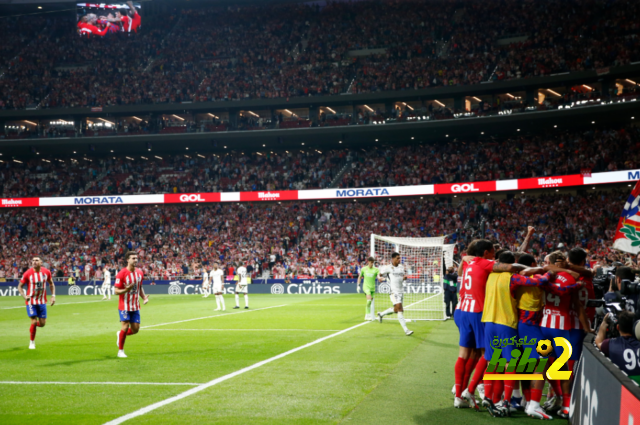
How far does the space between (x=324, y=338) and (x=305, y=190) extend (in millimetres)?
34162

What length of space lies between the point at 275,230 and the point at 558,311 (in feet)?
140

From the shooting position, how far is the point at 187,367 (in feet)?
36.6

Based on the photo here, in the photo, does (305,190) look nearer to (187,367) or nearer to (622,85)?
(622,85)

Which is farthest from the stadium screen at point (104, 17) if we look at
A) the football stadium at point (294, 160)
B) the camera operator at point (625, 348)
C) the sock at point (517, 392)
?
the camera operator at point (625, 348)

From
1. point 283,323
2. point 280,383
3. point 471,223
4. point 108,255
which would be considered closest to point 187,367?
point 280,383

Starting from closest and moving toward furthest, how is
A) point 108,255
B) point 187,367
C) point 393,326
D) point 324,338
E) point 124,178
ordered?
point 187,367 < point 324,338 < point 393,326 < point 108,255 < point 124,178

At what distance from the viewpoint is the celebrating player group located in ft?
22.8

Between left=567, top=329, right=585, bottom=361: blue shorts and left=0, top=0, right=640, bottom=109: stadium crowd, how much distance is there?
42.1 m

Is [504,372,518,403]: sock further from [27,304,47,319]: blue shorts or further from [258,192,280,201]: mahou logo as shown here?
[258,192,280,201]: mahou logo

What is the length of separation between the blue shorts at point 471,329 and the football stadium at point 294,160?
17.2 ft

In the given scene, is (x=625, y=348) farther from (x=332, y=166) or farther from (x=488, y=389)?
(x=332, y=166)

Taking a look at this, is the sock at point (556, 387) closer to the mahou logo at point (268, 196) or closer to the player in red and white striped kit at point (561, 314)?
the player in red and white striped kit at point (561, 314)

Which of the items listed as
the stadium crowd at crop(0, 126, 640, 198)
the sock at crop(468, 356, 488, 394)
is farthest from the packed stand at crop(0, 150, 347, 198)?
the sock at crop(468, 356, 488, 394)

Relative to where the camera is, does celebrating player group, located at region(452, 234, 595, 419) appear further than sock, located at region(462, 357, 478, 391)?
No
